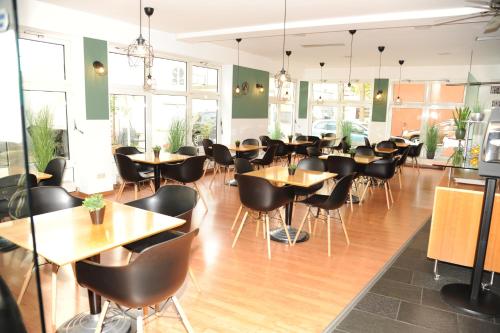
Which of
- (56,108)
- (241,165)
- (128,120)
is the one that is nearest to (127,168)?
(241,165)

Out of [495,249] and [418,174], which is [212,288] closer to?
[495,249]

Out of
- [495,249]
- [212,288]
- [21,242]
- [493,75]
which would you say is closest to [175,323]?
[212,288]

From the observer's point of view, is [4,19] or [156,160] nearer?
[4,19]

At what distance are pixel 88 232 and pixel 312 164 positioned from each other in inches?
131

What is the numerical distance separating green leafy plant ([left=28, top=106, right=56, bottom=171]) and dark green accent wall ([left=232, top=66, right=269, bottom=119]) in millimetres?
4702

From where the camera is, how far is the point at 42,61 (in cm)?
559

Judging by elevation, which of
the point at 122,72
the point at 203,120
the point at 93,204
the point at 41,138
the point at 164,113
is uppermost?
the point at 122,72

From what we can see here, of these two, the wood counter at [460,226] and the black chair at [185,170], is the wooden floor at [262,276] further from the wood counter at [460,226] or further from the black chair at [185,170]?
the wood counter at [460,226]

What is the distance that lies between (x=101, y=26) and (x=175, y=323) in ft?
17.1

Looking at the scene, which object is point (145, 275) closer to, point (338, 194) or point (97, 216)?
point (97, 216)

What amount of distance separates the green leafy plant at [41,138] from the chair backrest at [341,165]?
416 cm

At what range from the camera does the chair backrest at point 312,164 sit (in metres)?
4.93

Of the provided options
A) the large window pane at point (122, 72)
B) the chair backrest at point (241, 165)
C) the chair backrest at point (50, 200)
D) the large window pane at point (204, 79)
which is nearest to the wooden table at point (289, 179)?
the chair backrest at point (241, 165)

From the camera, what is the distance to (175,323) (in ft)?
8.64
